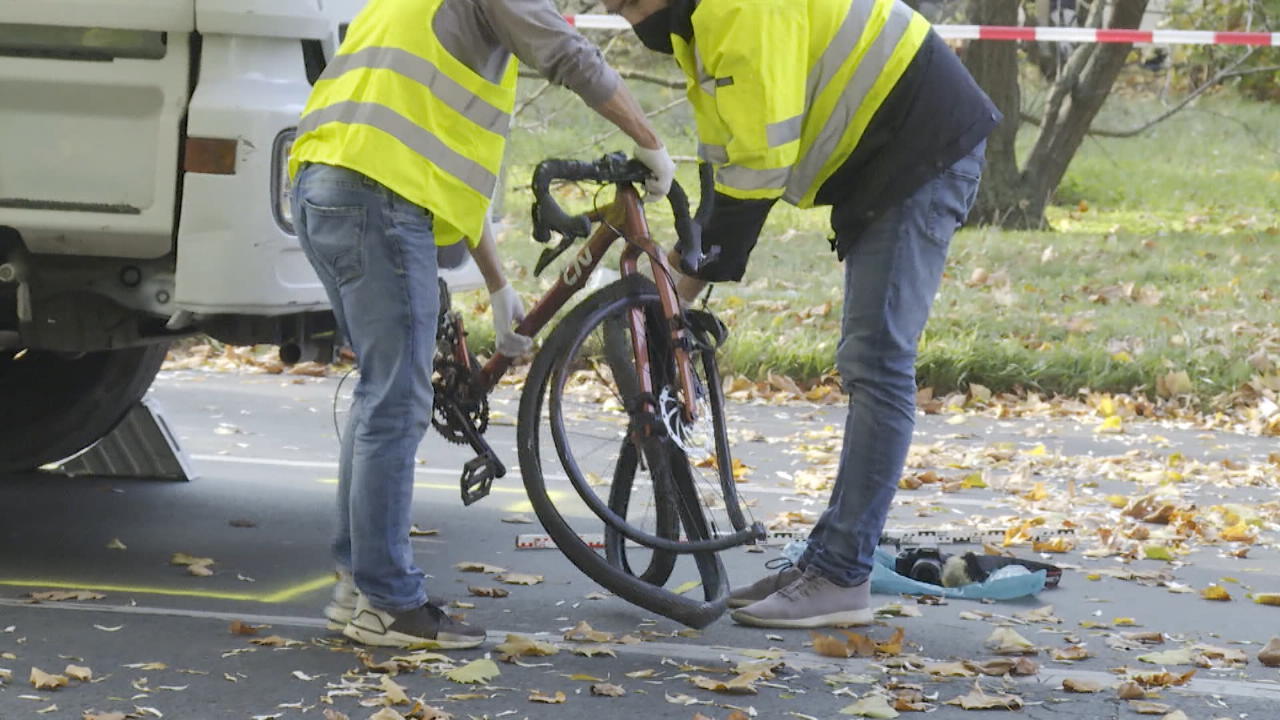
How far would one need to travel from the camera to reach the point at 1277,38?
13031 millimetres

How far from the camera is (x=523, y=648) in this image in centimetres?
463

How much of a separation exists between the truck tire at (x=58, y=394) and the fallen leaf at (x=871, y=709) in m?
3.24

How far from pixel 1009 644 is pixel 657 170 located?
1.51m

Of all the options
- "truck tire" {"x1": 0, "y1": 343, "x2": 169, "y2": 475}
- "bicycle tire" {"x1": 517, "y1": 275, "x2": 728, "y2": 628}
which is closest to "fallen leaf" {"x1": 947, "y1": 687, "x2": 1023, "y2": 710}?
"bicycle tire" {"x1": 517, "y1": 275, "x2": 728, "y2": 628}

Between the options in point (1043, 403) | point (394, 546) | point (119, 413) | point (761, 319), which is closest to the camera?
point (394, 546)

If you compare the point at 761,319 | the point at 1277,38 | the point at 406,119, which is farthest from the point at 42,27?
the point at 1277,38

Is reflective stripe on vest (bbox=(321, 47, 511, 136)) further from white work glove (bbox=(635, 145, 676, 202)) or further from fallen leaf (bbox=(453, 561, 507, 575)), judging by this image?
fallen leaf (bbox=(453, 561, 507, 575))

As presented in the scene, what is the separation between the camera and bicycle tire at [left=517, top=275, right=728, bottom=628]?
15.9ft

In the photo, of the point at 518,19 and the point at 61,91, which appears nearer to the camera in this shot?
the point at 518,19

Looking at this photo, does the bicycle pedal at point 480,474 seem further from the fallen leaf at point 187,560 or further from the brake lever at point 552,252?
the fallen leaf at point 187,560

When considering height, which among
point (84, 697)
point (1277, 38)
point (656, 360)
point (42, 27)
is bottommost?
point (84, 697)

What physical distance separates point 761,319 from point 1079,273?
8.39 ft

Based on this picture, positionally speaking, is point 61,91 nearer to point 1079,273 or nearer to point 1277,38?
point 1079,273

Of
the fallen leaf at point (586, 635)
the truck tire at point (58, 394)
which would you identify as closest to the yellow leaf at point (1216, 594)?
the fallen leaf at point (586, 635)
